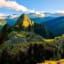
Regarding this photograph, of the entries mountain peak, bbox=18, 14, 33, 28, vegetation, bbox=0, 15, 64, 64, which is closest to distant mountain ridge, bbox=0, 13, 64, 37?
mountain peak, bbox=18, 14, 33, 28

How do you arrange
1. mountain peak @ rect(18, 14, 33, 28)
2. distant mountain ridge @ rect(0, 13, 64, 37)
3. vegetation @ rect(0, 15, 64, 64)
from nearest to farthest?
vegetation @ rect(0, 15, 64, 64) → distant mountain ridge @ rect(0, 13, 64, 37) → mountain peak @ rect(18, 14, 33, 28)

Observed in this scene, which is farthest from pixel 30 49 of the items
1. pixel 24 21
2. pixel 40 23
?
pixel 24 21

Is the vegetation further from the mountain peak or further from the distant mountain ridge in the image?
the mountain peak

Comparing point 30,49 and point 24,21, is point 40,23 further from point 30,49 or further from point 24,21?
point 30,49

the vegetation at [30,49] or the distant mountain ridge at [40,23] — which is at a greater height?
the distant mountain ridge at [40,23]

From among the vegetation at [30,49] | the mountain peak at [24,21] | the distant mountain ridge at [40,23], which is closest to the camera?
the vegetation at [30,49]

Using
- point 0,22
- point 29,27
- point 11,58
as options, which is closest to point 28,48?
point 11,58

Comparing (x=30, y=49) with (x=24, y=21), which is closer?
(x=30, y=49)

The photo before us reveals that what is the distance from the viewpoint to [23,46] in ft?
15.3

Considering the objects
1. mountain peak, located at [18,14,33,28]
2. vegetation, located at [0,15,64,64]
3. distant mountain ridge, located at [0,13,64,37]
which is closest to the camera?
vegetation, located at [0,15,64,64]

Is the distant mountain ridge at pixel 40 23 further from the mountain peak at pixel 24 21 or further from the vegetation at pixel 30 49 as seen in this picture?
the vegetation at pixel 30 49

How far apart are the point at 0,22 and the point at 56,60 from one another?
6.37 ft

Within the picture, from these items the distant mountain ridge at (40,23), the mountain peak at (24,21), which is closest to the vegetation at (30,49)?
the distant mountain ridge at (40,23)

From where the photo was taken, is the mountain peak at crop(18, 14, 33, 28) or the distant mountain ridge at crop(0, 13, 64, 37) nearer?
the distant mountain ridge at crop(0, 13, 64, 37)
